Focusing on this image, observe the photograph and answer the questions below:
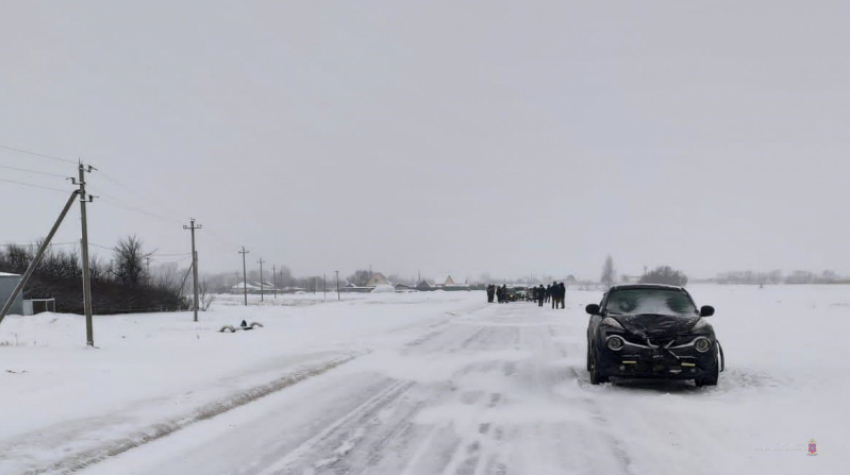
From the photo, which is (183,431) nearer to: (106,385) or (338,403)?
(338,403)

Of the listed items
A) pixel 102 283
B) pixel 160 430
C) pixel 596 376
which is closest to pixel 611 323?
pixel 596 376

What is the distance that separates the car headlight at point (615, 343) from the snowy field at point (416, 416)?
2.22 ft

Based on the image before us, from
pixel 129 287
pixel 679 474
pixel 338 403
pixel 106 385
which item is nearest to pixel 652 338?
pixel 679 474

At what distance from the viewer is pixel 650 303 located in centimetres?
1017

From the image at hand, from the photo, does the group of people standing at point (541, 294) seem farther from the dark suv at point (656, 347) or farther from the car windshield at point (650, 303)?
the dark suv at point (656, 347)

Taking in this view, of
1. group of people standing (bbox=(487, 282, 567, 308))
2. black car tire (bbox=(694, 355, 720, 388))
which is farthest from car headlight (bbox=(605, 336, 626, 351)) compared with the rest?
group of people standing (bbox=(487, 282, 567, 308))

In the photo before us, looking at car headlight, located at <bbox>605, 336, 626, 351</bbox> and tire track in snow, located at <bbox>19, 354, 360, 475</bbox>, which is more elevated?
car headlight, located at <bbox>605, 336, 626, 351</bbox>

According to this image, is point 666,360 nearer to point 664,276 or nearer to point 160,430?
point 160,430

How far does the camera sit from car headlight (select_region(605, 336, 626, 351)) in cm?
891

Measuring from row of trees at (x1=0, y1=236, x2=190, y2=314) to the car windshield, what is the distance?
48588mm

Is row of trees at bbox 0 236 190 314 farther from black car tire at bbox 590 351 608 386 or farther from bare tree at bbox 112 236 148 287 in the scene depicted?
black car tire at bbox 590 351 608 386

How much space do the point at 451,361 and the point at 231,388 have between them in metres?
5.00

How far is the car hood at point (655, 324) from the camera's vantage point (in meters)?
8.81

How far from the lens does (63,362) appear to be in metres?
14.4
